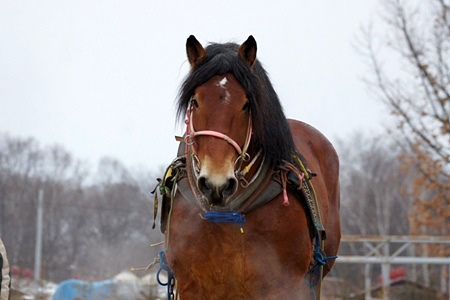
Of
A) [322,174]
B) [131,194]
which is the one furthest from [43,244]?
[322,174]

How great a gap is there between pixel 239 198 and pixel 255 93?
0.67 metres

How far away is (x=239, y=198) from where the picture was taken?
16.6 feet

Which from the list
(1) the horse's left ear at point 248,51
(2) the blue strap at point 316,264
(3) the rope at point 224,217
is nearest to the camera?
(3) the rope at point 224,217

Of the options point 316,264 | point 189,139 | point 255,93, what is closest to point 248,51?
point 255,93

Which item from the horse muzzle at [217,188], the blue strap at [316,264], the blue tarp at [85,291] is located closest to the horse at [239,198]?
the horse muzzle at [217,188]

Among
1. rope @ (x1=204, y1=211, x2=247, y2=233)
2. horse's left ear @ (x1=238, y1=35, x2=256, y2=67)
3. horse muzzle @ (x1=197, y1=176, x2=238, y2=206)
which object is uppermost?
horse's left ear @ (x1=238, y1=35, x2=256, y2=67)

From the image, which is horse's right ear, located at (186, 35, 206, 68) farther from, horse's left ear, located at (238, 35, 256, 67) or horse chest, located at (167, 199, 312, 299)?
horse chest, located at (167, 199, 312, 299)

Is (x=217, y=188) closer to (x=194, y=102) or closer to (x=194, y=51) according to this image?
(x=194, y=102)

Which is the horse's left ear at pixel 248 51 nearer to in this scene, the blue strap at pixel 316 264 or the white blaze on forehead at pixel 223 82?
the white blaze on forehead at pixel 223 82

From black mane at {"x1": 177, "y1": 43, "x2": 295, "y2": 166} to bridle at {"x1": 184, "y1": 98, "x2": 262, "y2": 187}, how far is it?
0.09m

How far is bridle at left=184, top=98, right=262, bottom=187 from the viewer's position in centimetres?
474

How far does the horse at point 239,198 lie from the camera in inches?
193

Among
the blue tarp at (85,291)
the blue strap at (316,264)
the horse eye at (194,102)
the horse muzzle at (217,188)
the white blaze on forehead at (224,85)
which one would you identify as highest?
the white blaze on forehead at (224,85)

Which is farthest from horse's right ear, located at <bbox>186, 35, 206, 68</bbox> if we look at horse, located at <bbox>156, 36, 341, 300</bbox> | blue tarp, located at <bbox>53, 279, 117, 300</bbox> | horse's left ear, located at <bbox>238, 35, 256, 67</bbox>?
blue tarp, located at <bbox>53, 279, 117, 300</bbox>
